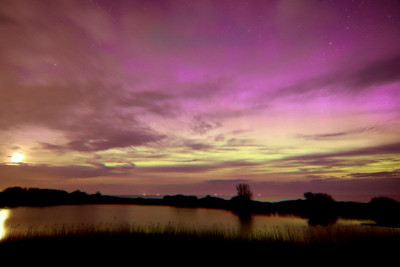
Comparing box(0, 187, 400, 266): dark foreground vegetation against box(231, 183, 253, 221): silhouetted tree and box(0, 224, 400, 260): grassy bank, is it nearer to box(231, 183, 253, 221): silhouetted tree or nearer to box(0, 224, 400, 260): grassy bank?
box(0, 224, 400, 260): grassy bank

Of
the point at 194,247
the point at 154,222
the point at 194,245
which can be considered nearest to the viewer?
the point at 194,247

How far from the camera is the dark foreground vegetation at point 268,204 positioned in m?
34.7

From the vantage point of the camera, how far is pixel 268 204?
56969 millimetres

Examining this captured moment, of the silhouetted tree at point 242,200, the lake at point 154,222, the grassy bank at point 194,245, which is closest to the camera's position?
the grassy bank at point 194,245

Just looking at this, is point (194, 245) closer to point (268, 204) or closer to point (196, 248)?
point (196, 248)

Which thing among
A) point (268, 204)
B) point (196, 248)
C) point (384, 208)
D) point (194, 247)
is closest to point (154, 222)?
point (194, 247)

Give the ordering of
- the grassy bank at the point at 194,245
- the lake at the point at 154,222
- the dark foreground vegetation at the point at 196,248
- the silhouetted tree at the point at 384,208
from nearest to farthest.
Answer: the dark foreground vegetation at the point at 196,248, the grassy bank at the point at 194,245, the lake at the point at 154,222, the silhouetted tree at the point at 384,208

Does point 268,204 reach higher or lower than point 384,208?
lower

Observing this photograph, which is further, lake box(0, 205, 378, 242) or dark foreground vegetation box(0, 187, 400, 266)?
lake box(0, 205, 378, 242)

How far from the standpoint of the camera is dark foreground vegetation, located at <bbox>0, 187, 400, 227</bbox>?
114ft

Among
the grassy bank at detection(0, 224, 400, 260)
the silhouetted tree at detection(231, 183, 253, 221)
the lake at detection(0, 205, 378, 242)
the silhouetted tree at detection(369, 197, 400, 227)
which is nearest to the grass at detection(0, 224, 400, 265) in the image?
the grassy bank at detection(0, 224, 400, 260)

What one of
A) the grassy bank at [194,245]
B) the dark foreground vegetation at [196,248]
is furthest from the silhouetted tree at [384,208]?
the grassy bank at [194,245]

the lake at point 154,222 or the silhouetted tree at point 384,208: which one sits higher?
the silhouetted tree at point 384,208

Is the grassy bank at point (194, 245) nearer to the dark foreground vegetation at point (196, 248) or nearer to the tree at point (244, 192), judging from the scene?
the dark foreground vegetation at point (196, 248)
